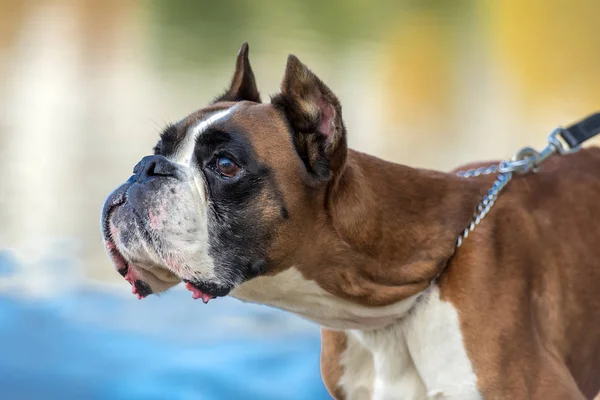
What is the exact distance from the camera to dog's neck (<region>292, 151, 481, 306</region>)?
161 cm

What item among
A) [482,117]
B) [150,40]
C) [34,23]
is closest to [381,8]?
[482,117]

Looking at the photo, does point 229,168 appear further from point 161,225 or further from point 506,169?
point 506,169

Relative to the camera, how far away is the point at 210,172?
1.50m

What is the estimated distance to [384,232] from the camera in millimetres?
1652

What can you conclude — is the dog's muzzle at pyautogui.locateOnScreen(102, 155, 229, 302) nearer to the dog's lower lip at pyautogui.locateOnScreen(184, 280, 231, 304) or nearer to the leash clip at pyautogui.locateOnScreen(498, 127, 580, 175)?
the dog's lower lip at pyautogui.locateOnScreen(184, 280, 231, 304)

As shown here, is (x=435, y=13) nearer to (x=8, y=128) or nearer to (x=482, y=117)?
(x=482, y=117)

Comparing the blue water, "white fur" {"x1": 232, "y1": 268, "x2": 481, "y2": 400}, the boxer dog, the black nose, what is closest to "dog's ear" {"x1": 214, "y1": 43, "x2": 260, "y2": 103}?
the boxer dog

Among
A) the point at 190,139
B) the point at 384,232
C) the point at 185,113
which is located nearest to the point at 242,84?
the point at 190,139

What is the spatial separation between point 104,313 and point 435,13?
3.12m

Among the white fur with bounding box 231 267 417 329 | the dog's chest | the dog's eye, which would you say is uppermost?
the dog's eye

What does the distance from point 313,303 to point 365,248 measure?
0.52 feet

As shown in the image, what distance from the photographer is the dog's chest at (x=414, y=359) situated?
1640 millimetres

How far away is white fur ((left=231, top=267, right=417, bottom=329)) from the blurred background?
1381mm

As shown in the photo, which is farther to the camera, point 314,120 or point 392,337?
point 392,337
